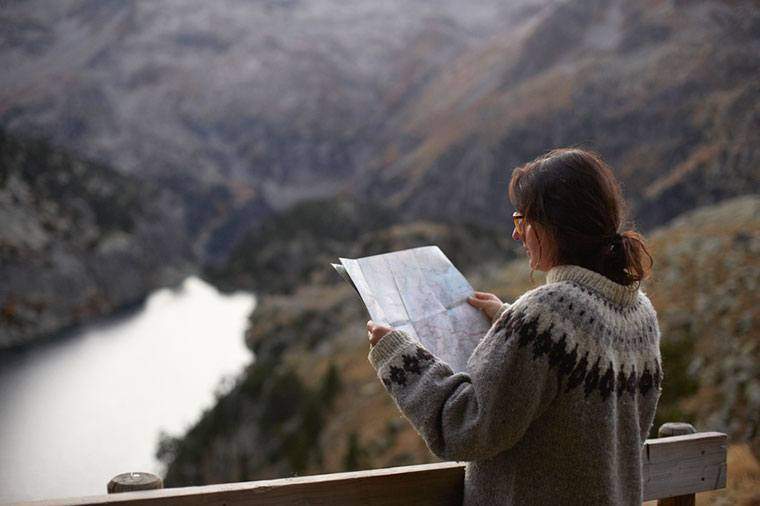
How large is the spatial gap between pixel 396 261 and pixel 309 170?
11024 centimetres

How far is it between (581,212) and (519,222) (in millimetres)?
175

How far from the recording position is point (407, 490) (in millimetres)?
1935

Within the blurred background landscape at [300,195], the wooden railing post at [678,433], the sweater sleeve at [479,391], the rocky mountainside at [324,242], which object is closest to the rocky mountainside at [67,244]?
the blurred background landscape at [300,195]

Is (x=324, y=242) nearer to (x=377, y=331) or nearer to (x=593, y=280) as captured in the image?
(x=377, y=331)

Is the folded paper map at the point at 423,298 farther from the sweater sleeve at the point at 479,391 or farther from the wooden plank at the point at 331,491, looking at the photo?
the wooden plank at the point at 331,491

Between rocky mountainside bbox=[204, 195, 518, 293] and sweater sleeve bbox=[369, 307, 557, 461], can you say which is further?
rocky mountainside bbox=[204, 195, 518, 293]

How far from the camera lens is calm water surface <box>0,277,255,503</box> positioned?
52.9 ft

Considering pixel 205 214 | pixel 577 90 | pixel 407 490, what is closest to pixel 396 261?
pixel 407 490

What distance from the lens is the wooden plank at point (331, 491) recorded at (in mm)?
1651

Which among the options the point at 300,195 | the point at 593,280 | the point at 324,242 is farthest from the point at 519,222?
the point at 300,195

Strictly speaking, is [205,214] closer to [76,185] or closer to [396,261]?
[76,185]

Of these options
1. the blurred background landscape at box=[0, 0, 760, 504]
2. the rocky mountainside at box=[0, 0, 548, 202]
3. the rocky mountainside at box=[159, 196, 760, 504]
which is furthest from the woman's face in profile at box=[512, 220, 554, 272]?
the rocky mountainside at box=[0, 0, 548, 202]

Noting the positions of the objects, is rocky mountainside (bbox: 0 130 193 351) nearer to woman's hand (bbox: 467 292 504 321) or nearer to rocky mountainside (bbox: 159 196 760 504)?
rocky mountainside (bbox: 159 196 760 504)

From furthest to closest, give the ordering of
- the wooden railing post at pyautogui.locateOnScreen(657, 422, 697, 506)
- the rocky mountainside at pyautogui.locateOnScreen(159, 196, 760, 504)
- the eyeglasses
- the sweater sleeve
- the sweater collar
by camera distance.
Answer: the rocky mountainside at pyautogui.locateOnScreen(159, 196, 760, 504) < the wooden railing post at pyautogui.locateOnScreen(657, 422, 697, 506) < the eyeglasses < the sweater collar < the sweater sleeve
